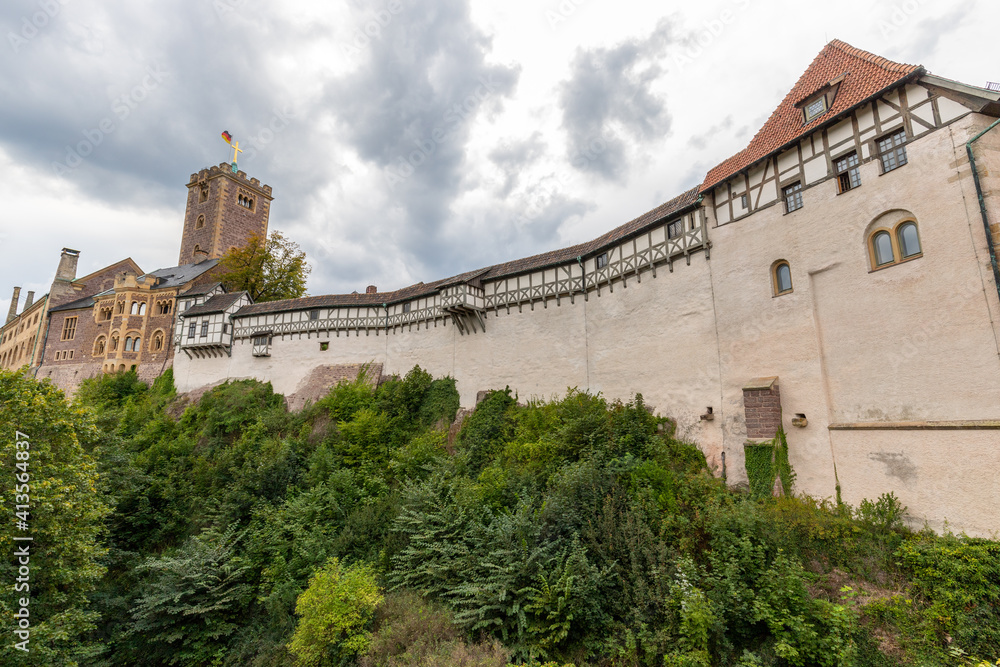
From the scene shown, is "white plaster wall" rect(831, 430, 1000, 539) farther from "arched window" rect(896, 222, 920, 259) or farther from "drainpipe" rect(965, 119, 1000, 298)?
"arched window" rect(896, 222, 920, 259)

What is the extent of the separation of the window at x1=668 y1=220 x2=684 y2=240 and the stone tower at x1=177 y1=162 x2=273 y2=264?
42.4 m

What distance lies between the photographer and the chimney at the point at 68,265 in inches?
1634

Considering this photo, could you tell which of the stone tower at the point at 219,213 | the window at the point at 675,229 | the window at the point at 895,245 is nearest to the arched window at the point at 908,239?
the window at the point at 895,245

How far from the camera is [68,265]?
139 feet

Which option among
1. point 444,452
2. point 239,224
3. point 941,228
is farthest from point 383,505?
point 239,224

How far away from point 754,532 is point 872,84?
11.4m

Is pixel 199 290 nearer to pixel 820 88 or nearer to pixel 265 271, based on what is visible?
pixel 265 271

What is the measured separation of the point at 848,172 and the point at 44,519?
2193 cm

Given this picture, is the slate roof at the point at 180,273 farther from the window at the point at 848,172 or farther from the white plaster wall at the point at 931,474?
the white plaster wall at the point at 931,474

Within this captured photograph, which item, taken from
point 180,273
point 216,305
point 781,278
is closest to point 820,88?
point 781,278

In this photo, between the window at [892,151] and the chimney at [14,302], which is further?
the chimney at [14,302]

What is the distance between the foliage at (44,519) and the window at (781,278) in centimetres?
1940

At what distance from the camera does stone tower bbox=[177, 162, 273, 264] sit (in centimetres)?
4447

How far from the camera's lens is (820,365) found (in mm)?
12117
